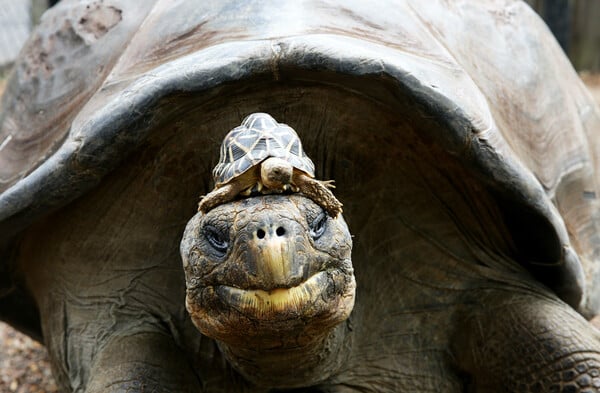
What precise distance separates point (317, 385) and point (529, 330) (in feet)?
2.21

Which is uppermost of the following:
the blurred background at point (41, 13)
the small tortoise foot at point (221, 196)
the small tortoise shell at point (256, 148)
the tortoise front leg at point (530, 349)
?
the small tortoise shell at point (256, 148)

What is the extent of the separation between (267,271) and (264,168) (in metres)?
0.25

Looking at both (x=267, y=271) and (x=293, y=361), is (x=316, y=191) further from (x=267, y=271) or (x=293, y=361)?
(x=293, y=361)

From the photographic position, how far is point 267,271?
220 centimetres

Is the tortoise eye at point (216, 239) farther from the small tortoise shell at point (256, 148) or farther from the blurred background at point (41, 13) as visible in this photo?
the blurred background at point (41, 13)

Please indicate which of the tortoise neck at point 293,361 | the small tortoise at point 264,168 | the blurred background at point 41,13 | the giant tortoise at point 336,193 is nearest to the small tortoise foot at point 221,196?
the small tortoise at point 264,168

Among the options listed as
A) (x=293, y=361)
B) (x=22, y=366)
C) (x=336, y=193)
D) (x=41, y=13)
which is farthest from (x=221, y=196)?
(x=41, y=13)

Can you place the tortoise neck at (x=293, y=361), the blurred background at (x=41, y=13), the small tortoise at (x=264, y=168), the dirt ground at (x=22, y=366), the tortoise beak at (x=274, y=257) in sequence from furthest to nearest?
the blurred background at (x=41, y=13) < the dirt ground at (x=22, y=366) < the tortoise neck at (x=293, y=361) < the small tortoise at (x=264, y=168) < the tortoise beak at (x=274, y=257)

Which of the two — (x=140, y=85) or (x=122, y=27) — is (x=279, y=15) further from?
(x=122, y=27)

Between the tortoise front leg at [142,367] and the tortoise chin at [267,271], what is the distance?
24.6 inches

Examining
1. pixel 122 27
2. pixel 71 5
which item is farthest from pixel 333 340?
pixel 71 5

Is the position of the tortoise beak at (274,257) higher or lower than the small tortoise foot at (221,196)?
lower

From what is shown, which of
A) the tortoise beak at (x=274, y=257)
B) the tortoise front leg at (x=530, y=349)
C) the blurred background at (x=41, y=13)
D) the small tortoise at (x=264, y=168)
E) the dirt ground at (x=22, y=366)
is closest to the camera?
the tortoise beak at (x=274, y=257)

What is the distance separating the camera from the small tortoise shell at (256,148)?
2350 millimetres
